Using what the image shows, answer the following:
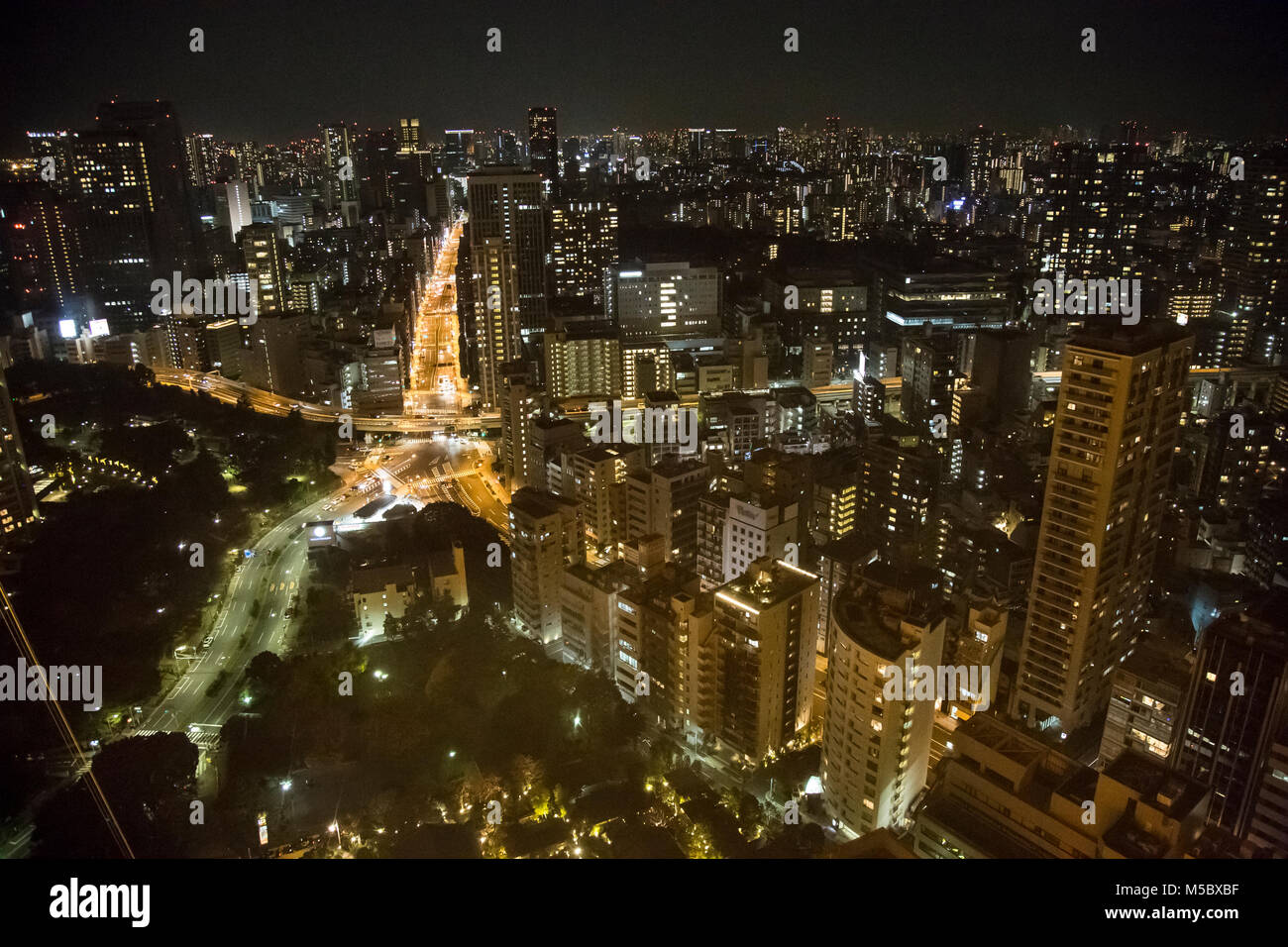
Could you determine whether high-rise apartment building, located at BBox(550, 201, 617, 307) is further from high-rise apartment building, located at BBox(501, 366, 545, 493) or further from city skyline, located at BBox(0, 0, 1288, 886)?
high-rise apartment building, located at BBox(501, 366, 545, 493)

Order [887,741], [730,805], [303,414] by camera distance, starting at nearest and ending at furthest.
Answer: [887,741], [730,805], [303,414]

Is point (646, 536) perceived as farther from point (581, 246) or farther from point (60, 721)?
point (581, 246)

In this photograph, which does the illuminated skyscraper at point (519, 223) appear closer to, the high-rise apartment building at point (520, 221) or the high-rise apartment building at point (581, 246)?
the high-rise apartment building at point (520, 221)

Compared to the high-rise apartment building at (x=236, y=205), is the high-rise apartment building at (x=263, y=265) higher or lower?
lower

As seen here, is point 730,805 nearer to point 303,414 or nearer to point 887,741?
point 887,741

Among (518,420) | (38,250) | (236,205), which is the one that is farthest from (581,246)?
(38,250)

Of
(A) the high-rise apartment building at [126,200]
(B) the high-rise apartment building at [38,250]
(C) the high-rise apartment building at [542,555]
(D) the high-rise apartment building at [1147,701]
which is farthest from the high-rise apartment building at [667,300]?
(D) the high-rise apartment building at [1147,701]
